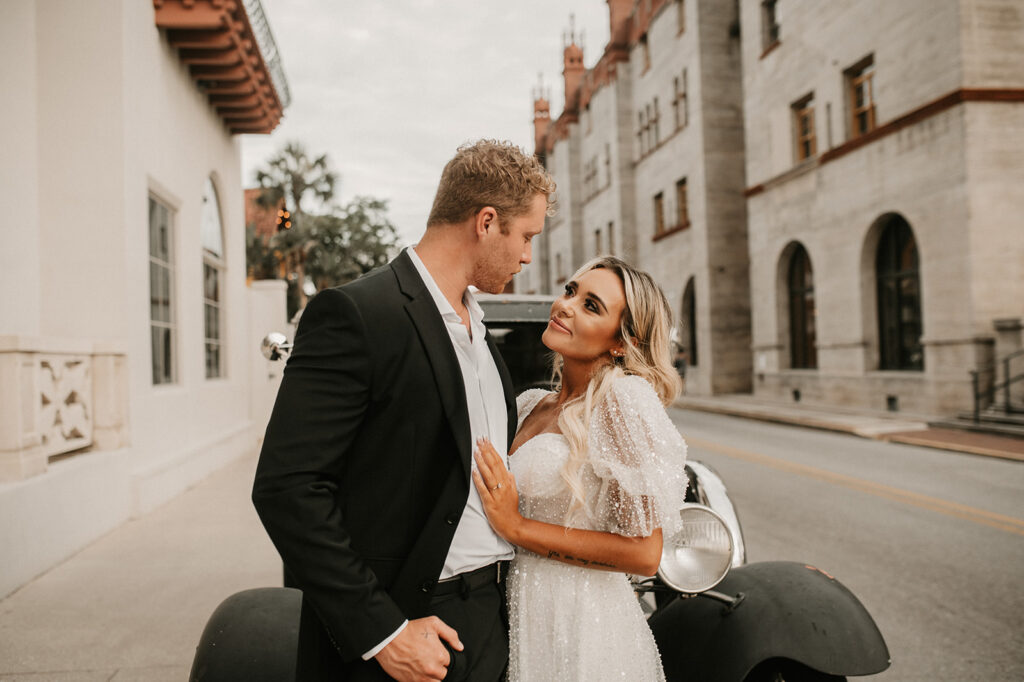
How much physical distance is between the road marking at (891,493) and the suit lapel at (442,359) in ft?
22.5

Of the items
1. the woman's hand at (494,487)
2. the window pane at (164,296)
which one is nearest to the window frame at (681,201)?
the window pane at (164,296)

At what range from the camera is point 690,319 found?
97.3 feet

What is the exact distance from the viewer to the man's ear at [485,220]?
1.89 meters

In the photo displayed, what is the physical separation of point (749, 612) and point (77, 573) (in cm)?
500

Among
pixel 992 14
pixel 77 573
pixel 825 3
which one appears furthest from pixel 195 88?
pixel 825 3

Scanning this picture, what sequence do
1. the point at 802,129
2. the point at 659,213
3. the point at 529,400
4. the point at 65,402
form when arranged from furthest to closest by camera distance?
the point at 659,213 → the point at 802,129 → the point at 65,402 → the point at 529,400

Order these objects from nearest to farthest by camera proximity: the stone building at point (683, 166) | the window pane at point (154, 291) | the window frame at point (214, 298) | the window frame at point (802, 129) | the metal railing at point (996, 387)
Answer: the window pane at point (154, 291), the window frame at point (214, 298), the metal railing at point (996, 387), the window frame at point (802, 129), the stone building at point (683, 166)

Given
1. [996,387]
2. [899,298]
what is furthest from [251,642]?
[899,298]

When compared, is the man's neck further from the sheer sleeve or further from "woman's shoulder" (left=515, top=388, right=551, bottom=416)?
"woman's shoulder" (left=515, top=388, right=551, bottom=416)

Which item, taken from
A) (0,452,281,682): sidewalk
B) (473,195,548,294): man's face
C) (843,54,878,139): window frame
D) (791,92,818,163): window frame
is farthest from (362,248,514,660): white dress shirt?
(791,92,818,163): window frame

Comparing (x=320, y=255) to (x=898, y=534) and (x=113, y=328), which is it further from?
(x=898, y=534)

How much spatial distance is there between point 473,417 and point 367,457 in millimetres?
311

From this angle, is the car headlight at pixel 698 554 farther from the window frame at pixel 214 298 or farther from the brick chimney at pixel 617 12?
the brick chimney at pixel 617 12

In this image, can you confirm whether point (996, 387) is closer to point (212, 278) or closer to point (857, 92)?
point (857, 92)
